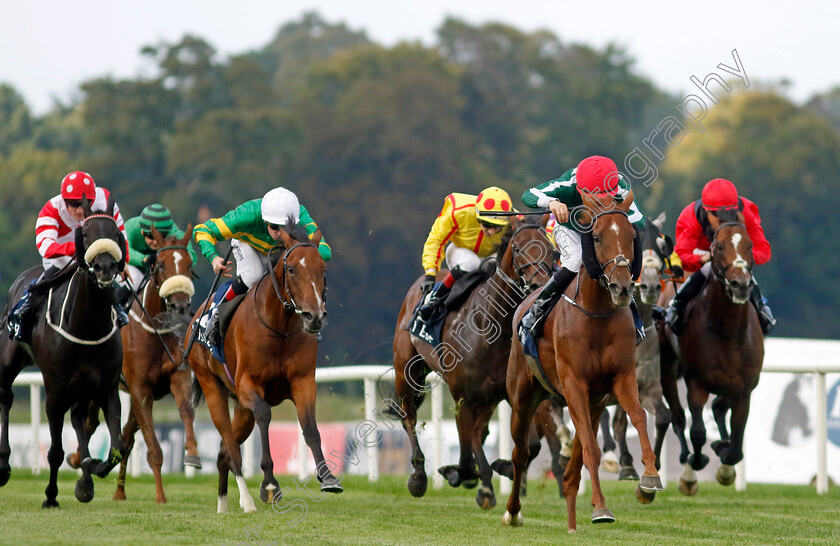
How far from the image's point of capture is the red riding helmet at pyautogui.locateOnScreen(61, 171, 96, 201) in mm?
8516

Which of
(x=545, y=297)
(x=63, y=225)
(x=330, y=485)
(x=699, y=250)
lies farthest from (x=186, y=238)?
(x=699, y=250)

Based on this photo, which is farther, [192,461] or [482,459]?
[192,461]

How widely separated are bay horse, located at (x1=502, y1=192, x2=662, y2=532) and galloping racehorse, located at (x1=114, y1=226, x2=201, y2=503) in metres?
3.33

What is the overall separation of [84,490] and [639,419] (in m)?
3.92

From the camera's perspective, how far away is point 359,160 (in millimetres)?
39031

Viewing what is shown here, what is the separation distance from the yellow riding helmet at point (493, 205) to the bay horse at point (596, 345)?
1.47 meters

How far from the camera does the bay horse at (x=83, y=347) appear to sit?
8.08 meters

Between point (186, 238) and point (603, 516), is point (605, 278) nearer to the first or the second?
point (603, 516)

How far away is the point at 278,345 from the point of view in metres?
7.88

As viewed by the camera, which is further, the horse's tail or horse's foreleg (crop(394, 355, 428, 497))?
horse's foreleg (crop(394, 355, 428, 497))

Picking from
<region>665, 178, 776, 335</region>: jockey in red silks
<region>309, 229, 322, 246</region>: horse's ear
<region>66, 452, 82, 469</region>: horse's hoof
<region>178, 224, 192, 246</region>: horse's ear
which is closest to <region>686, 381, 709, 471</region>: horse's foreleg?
<region>665, 178, 776, 335</region>: jockey in red silks

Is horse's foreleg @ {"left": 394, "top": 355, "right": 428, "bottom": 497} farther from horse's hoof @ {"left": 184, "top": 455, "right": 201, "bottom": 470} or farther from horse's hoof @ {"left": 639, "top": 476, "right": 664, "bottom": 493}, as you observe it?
→ horse's hoof @ {"left": 639, "top": 476, "right": 664, "bottom": 493}

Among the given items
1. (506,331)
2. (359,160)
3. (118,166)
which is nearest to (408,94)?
(359,160)

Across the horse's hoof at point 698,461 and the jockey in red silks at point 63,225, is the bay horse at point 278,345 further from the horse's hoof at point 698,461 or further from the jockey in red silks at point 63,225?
the horse's hoof at point 698,461
